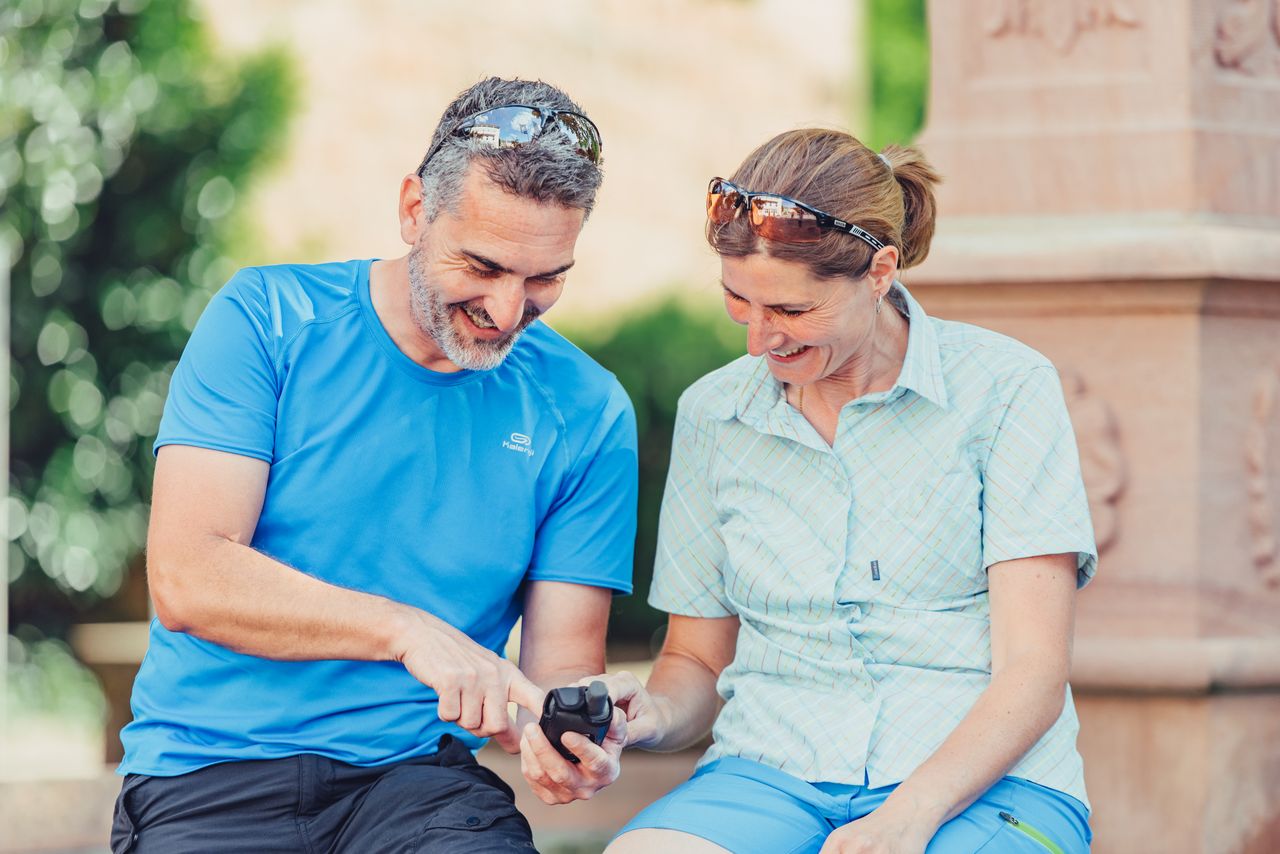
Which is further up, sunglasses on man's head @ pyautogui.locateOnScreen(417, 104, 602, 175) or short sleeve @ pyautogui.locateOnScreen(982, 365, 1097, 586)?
sunglasses on man's head @ pyautogui.locateOnScreen(417, 104, 602, 175)

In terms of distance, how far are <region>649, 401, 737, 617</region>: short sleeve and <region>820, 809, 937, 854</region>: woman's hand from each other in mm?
612

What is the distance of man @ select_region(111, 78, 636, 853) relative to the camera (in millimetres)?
2803

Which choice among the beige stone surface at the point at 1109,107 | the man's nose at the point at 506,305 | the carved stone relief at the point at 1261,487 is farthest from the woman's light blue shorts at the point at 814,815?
the beige stone surface at the point at 1109,107

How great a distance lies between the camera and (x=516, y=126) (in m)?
2.93

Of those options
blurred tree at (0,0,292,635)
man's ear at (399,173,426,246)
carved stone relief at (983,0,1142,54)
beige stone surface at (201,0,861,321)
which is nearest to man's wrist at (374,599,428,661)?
man's ear at (399,173,426,246)

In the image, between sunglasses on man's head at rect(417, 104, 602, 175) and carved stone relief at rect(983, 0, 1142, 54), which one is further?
carved stone relief at rect(983, 0, 1142, 54)

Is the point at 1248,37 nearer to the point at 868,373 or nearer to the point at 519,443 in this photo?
the point at 868,373

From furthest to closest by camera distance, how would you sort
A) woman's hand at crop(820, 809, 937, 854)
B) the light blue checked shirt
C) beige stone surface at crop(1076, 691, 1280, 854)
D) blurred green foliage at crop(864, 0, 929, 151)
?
blurred green foliage at crop(864, 0, 929, 151) → beige stone surface at crop(1076, 691, 1280, 854) → the light blue checked shirt → woman's hand at crop(820, 809, 937, 854)

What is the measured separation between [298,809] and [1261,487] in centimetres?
223

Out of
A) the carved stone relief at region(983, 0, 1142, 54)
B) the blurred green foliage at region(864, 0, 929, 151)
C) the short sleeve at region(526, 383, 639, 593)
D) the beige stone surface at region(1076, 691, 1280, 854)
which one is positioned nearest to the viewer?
the short sleeve at region(526, 383, 639, 593)

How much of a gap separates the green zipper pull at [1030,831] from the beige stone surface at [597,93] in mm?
6322

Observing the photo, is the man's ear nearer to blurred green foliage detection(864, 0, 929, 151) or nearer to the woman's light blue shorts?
the woman's light blue shorts

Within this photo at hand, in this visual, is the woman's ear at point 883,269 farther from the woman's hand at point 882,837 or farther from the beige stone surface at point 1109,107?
the beige stone surface at point 1109,107

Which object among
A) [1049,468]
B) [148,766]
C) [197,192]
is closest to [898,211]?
[1049,468]
